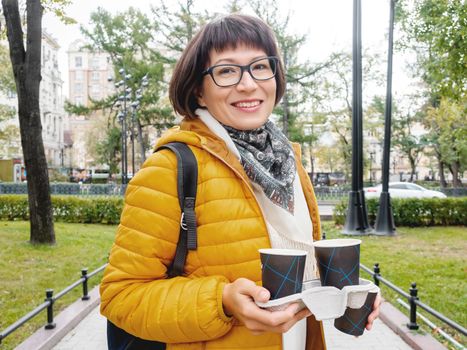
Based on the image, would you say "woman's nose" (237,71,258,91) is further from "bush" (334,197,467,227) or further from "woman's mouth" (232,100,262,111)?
"bush" (334,197,467,227)

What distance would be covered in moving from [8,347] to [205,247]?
14.5 feet

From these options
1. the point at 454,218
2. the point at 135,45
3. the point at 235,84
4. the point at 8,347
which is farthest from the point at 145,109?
the point at 235,84

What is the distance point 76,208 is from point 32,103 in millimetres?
6880

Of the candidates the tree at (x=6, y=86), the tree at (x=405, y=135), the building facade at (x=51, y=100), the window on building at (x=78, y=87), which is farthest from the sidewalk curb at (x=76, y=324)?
the window on building at (x=78, y=87)

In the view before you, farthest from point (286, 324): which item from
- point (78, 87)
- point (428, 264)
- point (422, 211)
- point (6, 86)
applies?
point (78, 87)

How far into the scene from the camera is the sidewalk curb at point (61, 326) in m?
5.08

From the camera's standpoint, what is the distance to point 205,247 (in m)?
1.53

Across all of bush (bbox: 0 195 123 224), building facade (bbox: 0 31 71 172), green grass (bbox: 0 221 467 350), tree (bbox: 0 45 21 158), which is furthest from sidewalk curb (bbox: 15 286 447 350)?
building facade (bbox: 0 31 71 172)

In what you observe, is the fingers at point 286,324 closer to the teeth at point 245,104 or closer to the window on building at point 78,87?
the teeth at point 245,104

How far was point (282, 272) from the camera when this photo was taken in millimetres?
1293

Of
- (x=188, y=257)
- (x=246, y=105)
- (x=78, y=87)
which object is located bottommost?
(x=188, y=257)

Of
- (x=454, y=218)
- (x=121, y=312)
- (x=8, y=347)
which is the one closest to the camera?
(x=121, y=312)

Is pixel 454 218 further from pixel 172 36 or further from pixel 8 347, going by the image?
pixel 172 36

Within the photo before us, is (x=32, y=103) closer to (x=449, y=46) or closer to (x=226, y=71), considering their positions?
(x=449, y=46)
